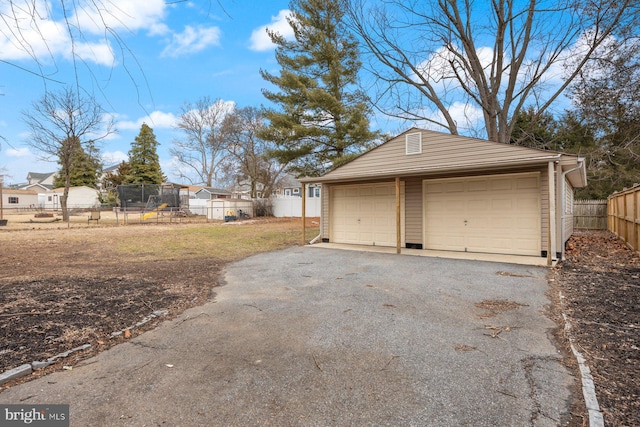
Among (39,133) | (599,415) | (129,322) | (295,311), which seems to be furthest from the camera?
(39,133)

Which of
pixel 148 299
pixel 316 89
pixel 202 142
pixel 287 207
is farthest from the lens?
pixel 202 142

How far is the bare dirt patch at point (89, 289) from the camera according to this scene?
10.5 ft

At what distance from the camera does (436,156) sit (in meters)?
9.14

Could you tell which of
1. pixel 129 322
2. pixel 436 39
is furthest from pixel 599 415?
pixel 436 39

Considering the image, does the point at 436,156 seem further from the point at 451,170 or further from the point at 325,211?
the point at 325,211

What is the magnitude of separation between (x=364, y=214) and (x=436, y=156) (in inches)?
113

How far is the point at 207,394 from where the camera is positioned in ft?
7.32

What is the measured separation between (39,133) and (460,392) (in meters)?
26.7

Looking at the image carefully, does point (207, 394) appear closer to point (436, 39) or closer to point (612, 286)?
point (612, 286)

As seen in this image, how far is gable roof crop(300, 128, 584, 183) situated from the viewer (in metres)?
7.49

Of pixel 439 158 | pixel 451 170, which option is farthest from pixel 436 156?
pixel 451 170

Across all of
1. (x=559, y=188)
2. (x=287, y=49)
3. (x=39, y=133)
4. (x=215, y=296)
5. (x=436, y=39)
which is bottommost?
(x=215, y=296)

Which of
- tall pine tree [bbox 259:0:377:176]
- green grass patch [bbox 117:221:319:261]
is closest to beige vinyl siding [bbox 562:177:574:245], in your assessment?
green grass patch [bbox 117:221:319:261]

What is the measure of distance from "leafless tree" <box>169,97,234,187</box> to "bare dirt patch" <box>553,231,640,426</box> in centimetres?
2642
